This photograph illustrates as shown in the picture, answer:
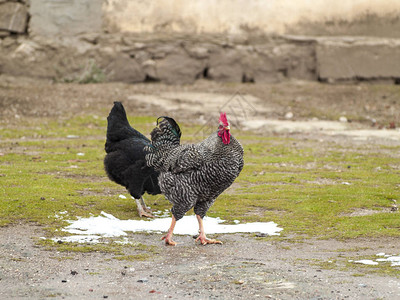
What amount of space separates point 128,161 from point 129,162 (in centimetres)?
2

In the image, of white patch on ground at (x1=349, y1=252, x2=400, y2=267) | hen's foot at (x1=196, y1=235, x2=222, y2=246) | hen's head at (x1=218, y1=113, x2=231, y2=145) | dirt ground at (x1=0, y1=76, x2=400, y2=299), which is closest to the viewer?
dirt ground at (x1=0, y1=76, x2=400, y2=299)

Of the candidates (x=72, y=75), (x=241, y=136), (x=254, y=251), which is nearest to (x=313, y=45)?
(x=241, y=136)

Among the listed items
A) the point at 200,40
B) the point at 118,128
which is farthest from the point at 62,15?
the point at 118,128

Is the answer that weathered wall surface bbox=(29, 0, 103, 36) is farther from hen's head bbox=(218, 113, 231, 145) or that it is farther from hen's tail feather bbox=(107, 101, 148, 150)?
hen's head bbox=(218, 113, 231, 145)

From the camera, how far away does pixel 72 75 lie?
916 inches

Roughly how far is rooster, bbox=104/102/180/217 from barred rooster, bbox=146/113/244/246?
3.35ft

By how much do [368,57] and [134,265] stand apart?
18759mm

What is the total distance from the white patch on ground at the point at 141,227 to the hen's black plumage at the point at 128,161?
23.2 inches

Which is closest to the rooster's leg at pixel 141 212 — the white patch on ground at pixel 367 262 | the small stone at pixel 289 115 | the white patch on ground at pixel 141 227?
the white patch on ground at pixel 141 227

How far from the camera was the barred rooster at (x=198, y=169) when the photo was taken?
8297 mm

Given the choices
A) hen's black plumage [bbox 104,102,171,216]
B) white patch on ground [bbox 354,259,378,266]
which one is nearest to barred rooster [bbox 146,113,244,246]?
hen's black plumage [bbox 104,102,171,216]

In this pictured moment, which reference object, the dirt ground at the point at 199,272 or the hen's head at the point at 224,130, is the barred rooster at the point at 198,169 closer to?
the hen's head at the point at 224,130

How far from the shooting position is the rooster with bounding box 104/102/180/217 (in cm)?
1017

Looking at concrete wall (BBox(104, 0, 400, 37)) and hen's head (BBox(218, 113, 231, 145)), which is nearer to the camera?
hen's head (BBox(218, 113, 231, 145))
